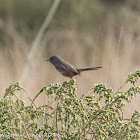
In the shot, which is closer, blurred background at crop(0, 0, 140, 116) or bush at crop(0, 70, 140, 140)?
bush at crop(0, 70, 140, 140)

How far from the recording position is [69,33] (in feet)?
24.2

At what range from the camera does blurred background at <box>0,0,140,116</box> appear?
6.00 m

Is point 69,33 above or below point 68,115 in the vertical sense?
above

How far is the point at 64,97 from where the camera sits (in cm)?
200

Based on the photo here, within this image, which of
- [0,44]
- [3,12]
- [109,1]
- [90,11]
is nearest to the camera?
[0,44]

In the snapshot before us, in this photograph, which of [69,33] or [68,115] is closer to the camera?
[68,115]

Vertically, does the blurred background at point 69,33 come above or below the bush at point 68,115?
above

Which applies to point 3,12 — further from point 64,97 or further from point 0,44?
point 64,97

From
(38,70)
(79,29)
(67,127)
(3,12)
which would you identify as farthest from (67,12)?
(67,127)

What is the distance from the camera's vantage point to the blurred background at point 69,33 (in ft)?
19.7

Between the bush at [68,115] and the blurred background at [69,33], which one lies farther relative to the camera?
the blurred background at [69,33]

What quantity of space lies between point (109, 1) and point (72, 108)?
384 inches

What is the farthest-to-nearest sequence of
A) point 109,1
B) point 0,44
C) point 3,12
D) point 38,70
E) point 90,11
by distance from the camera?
point 109,1 < point 90,11 < point 3,12 < point 0,44 < point 38,70

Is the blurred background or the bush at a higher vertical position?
the blurred background
